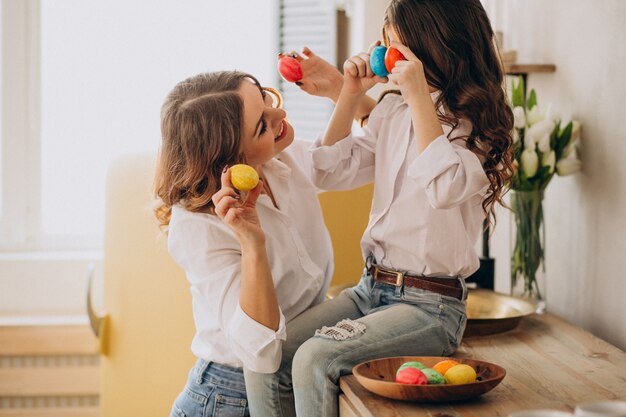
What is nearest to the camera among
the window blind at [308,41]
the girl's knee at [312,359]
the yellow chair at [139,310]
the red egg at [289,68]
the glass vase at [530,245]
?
the girl's knee at [312,359]

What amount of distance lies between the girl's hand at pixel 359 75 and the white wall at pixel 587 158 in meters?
0.51

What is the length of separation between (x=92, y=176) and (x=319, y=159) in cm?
185

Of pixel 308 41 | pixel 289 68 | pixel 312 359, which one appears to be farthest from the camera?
pixel 308 41

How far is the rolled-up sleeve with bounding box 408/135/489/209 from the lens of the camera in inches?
51.0

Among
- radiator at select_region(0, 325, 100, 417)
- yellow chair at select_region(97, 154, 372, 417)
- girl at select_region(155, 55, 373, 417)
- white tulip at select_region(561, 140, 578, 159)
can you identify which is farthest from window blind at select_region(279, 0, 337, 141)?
girl at select_region(155, 55, 373, 417)

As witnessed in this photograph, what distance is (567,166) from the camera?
179 cm

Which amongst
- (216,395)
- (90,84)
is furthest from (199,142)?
(90,84)

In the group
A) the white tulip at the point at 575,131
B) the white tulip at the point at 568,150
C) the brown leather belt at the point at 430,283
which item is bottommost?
the brown leather belt at the point at 430,283

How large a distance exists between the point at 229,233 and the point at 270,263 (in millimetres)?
124

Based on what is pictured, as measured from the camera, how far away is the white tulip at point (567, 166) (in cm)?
179

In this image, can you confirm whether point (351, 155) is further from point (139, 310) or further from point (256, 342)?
point (139, 310)

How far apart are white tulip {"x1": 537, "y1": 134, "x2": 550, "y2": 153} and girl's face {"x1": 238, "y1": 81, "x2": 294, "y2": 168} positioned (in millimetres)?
612

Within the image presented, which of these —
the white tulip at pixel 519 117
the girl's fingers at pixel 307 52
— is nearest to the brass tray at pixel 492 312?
the white tulip at pixel 519 117

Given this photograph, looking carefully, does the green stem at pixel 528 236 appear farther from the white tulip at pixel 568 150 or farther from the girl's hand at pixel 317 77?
the girl's hand at pixel 317 77
